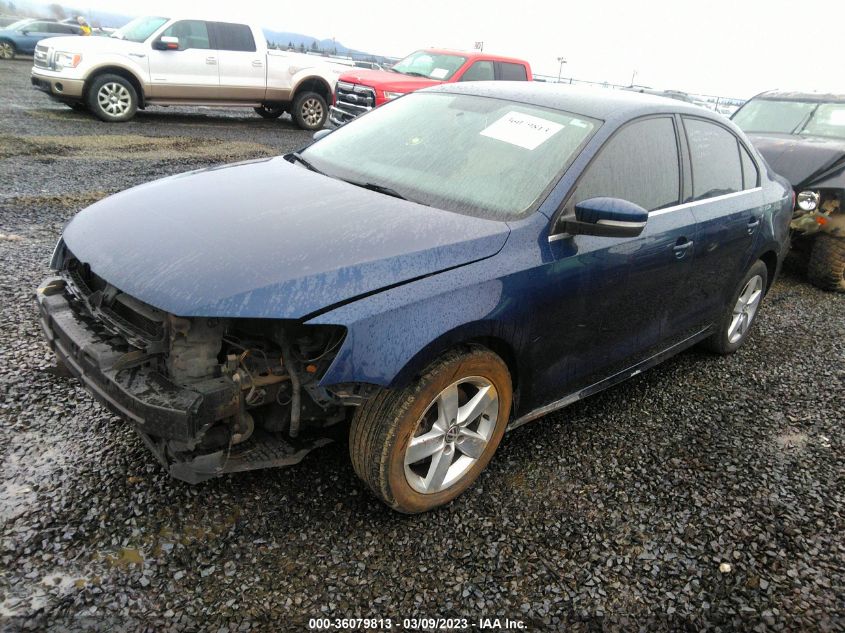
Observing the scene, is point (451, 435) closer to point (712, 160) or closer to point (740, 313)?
point (712, 160)

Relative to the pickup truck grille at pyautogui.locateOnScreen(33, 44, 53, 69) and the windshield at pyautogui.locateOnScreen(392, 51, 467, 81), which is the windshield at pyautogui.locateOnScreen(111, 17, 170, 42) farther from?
the windshield at pyautogui.locateOnScreen(392, 51, 467, 81)

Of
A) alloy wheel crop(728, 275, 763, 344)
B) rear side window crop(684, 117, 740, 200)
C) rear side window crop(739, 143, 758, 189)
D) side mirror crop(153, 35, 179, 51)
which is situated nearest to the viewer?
rear side window crop(684, 117, 740, 200)

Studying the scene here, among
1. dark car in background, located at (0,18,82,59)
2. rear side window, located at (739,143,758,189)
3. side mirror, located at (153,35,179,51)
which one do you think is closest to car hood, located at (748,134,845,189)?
rear side window, located at (739,143,758,189)

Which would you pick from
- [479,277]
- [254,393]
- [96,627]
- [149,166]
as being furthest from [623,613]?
[149,166]

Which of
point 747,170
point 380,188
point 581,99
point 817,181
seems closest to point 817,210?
point 817,181

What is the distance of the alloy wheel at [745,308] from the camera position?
4.17 meters

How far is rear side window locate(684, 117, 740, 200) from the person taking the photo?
3.39m

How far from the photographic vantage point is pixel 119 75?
10.8 m

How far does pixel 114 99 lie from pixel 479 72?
6546mm

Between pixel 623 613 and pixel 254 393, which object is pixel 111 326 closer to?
pixel 254 393

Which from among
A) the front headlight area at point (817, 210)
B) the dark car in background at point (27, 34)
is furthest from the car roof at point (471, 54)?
the dark car in background at point (27, 34)

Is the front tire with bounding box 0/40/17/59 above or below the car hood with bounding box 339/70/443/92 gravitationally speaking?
below

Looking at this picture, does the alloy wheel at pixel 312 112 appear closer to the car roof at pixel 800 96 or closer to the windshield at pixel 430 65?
the windshield at pixel 430 65

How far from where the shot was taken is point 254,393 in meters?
2.15
